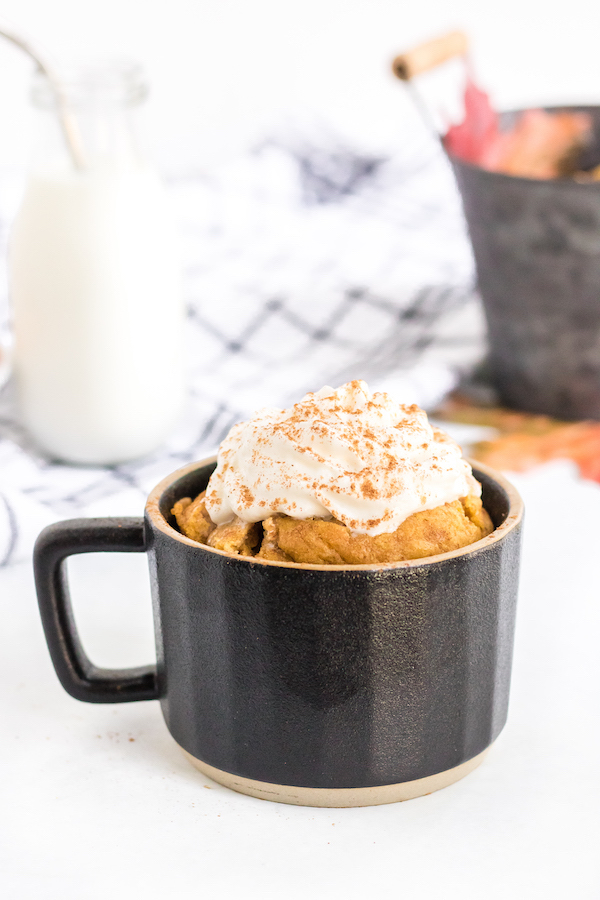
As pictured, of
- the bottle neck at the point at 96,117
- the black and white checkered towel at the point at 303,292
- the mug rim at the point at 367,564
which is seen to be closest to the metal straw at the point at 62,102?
the bottle neck at the point at 96,117

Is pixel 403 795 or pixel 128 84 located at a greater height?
pixel 128 84

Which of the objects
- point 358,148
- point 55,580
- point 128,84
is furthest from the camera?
point 358,148

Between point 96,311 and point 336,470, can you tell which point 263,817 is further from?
point 96,311

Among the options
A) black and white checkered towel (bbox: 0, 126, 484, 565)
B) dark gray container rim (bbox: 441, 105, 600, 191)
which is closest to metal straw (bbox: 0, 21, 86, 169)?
black and white checkered towel (bbox: 0, 126, 484, 565)

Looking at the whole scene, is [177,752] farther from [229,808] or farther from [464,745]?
[464,745]

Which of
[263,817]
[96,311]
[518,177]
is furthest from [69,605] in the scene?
[518,177]

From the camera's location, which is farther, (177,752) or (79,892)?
(177,752)

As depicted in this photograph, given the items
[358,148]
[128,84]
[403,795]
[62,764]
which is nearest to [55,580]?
[62,764]

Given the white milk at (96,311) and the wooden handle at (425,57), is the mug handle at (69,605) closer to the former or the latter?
the white milk at (96,311)
